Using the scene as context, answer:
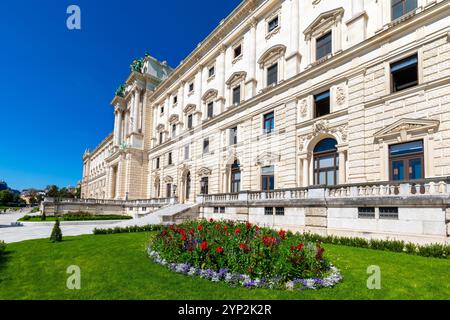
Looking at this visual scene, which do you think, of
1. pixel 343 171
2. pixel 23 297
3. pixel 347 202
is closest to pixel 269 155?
pixel 343 171

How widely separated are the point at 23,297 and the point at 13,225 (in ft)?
78.4

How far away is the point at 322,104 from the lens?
794 inches

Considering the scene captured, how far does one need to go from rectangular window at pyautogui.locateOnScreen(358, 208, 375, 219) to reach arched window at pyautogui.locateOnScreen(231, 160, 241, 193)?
Result: 1489 centimetres

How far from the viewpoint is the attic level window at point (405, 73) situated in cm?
1529

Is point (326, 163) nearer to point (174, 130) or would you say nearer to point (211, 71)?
point (211, 71)

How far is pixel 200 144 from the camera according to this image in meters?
33.2

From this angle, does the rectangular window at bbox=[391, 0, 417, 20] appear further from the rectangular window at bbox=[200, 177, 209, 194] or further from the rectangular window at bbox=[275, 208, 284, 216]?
the rectangular window at bbox=[200, 177, 209, 194]

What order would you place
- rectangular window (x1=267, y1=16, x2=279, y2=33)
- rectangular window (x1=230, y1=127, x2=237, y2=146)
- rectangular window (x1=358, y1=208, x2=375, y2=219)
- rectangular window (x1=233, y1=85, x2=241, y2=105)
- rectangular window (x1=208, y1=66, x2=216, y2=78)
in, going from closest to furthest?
rectangular window (x1=358, y1=208, x2=375, y2=219) < rectangular window (x1=267, y1=16, x2=279, y2=33) < rectangular window (x1=230, y1=127, x2=237, y2=146) < rectangular window (x1=233, y1=85, x2=241, y2=105) < rectangular window (x1=208, y1=66, x2=216, y2=78)

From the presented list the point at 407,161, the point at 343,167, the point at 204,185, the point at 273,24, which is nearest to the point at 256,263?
the point at 407,161

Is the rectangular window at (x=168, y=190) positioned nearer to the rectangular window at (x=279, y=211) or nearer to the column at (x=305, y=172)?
the column at (x=305, y=172)

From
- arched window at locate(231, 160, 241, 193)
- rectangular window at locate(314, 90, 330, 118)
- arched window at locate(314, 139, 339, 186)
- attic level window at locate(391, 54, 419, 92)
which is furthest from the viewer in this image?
arched window at locate(231, 160, 241, 193)

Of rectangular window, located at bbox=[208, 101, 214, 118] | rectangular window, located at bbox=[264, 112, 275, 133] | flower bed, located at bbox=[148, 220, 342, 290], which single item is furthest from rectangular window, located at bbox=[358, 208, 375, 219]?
rectangular window, located at bbox=[208, 101, 214, 118]

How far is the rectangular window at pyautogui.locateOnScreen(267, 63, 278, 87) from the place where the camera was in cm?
2455

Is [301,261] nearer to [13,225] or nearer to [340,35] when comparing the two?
[340,35]
